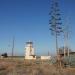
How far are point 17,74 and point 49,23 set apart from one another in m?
30.7

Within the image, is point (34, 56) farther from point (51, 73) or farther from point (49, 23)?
point (51, 73)

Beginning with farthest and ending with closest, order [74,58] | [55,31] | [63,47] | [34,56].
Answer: [34,56] → [63,47] → [55,31] → [74,58]

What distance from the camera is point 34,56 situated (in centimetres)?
10056

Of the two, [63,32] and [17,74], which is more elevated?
[63,32]

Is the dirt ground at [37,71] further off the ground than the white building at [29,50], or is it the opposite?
the white building at [29,50]

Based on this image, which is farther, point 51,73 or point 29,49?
point 29,49

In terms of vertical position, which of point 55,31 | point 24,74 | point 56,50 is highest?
point 55,31

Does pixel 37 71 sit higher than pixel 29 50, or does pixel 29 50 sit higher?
pixel 29 50

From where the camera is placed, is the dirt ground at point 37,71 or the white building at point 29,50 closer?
the dirt ground at point 37,71

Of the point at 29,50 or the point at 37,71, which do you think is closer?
the point at 37,71

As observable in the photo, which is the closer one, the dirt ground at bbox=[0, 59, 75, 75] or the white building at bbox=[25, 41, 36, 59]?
the dirt ground at bbox=[0, 59, 75, 75]

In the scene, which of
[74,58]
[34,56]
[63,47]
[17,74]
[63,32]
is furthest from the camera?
[34,56]

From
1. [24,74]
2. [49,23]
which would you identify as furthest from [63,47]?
[24,74]

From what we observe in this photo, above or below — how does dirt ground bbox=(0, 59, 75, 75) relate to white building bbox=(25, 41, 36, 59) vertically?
below
